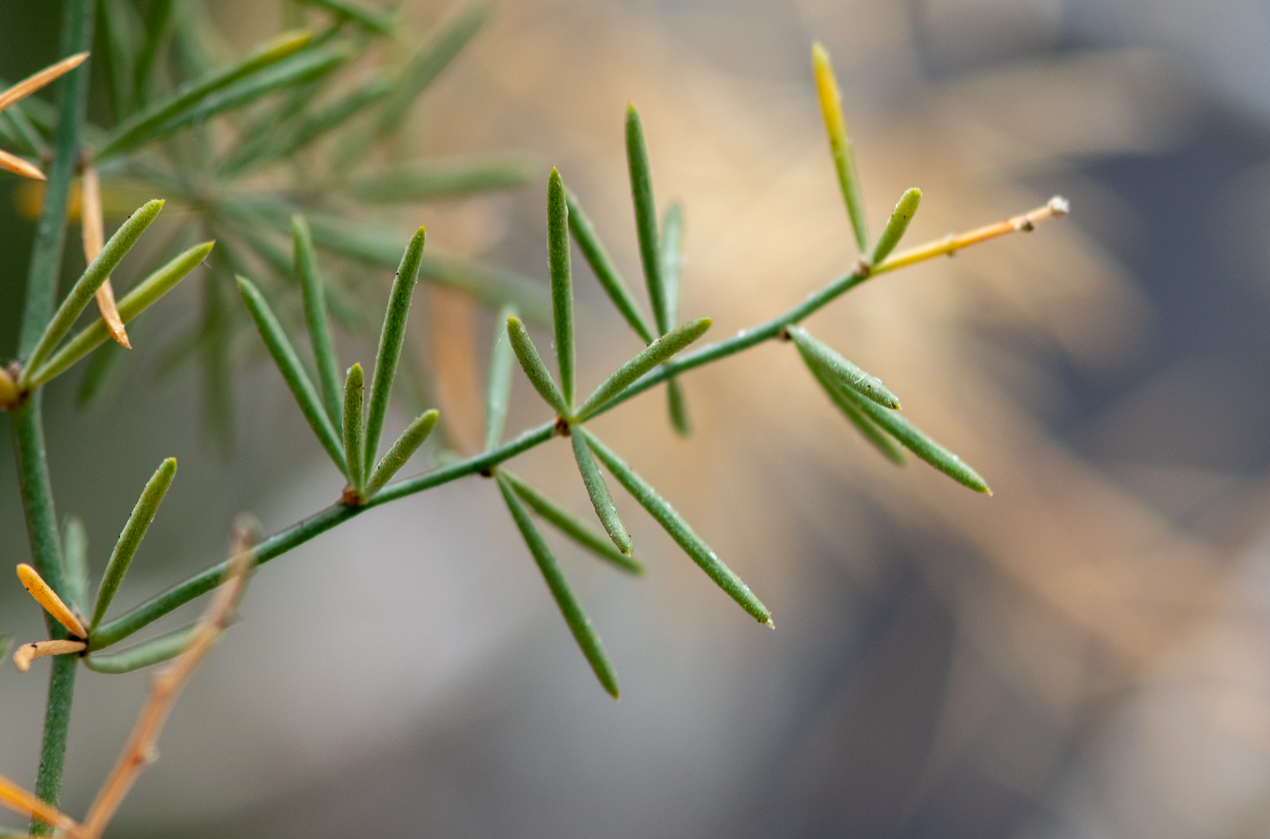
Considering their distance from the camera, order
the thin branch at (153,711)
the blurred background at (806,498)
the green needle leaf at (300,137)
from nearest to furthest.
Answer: the thin branch at (153,711) → the green needle leaf at (300,137) → the blurred background at (806,498)

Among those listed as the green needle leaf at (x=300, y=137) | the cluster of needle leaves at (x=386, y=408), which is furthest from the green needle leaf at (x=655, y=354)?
the green needle leaf at (x=300, y=137)

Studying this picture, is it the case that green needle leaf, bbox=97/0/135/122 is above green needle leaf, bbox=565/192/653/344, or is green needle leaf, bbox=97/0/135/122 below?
above

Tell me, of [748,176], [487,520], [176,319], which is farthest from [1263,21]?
[176,319]

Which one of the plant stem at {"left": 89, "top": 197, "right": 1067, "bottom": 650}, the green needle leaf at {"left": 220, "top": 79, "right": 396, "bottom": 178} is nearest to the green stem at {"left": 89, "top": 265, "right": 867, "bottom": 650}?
the plant stem at {"left": 89, "top": 197, "right": 1067, "bottom": 650}

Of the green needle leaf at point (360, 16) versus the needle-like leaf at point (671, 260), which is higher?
the green needle leaf at point (360, 16)

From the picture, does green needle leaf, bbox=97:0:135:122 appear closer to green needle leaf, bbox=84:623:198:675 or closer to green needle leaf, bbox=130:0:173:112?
green needle leaf, bbox=130:0:173:112

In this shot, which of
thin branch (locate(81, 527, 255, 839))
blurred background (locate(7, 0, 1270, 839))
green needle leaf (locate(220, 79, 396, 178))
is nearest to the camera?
thin branch (locate(81, 527, 255, 839))

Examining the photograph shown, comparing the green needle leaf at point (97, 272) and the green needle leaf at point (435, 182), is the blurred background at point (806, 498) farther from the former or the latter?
the green needle leaf at point (97, 272)
